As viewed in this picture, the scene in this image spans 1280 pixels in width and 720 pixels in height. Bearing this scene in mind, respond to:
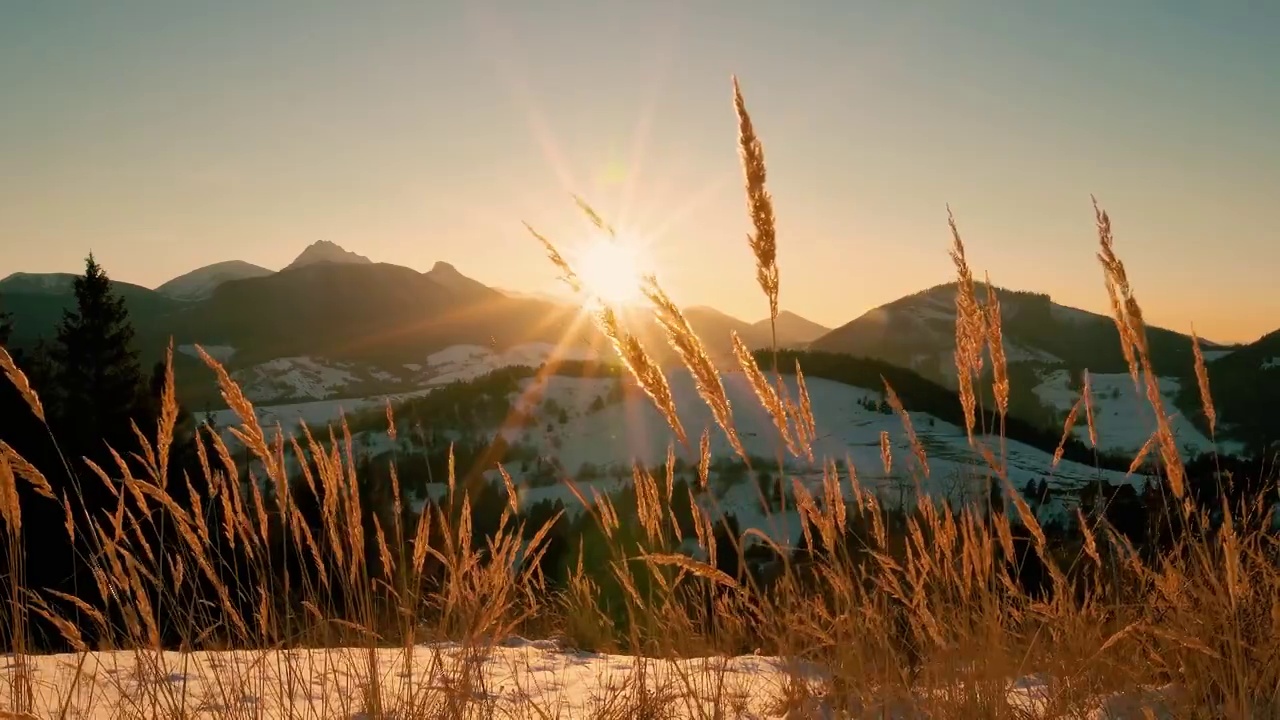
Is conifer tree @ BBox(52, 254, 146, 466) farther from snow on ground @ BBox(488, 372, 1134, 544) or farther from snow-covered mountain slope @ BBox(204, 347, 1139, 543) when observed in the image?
snow on ground @ BBox(488, 372, 1134, 544)

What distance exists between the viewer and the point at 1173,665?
119 inches

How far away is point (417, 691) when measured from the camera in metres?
2.42

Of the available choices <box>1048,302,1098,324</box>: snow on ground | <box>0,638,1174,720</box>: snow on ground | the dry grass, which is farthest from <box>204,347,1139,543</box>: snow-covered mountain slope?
<box>1048,302,1098,324</box>: snow on ground

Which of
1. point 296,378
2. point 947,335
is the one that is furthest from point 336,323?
point 947,335

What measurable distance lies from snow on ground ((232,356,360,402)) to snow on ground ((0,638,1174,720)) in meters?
122

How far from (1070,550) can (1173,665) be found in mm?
6632

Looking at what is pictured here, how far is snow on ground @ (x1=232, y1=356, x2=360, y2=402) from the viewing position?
407 feet

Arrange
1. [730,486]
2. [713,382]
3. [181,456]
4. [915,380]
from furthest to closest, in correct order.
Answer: [915,380], [730,486], [181,456], [713,382]

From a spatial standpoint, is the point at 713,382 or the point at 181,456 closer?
the point at 713,382

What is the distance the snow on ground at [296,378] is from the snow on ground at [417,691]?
122148 mm

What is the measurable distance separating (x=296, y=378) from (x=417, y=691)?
14353 centimetres

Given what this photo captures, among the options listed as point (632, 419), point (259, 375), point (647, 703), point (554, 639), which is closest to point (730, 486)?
point (632, 419)

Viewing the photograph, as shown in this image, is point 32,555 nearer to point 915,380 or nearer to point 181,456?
point 181,456

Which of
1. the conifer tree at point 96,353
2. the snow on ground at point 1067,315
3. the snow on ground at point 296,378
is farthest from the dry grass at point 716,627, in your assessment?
the snow on ground at point 1067,315
